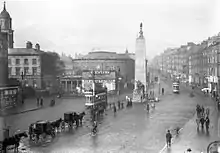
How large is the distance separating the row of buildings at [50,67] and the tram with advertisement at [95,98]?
13.5ft

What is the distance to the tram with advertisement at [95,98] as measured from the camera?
58.4 feet

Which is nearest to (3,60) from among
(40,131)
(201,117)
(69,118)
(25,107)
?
(25,107)

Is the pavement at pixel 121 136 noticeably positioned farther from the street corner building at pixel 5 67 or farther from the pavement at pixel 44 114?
the street corner building at pixel 5 67

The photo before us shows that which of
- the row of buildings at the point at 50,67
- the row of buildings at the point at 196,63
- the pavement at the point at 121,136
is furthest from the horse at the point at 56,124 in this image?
the row of buildings at the point at 196,63

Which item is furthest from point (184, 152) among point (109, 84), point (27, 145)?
point (109, 84)

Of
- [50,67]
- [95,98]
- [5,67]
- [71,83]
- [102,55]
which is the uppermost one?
[102,55]

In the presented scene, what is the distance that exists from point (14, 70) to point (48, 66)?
17.1 feet

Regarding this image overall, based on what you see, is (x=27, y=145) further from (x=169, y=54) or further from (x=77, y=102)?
(x=169, y=54)

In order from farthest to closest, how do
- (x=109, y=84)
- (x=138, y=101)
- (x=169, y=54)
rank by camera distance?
(x=169, y=54) → (x=109, y=84) → (x=138, y=101)

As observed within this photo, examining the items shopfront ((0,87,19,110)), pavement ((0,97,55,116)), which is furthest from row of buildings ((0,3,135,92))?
shopfront ((0,87,19,110))

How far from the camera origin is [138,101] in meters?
23.6

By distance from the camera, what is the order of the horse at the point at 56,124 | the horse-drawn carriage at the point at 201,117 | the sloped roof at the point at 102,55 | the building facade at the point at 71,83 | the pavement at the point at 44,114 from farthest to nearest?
the sloped roof at the point at 102,55
the building facade at the point at 71,83
the pavement at the point at 44,114
the horse-drawn carriage at the point at 201,117
the horse at the point at 56,124

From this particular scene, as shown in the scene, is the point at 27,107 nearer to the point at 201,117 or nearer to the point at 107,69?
the point at 201,117

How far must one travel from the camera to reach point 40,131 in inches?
416
